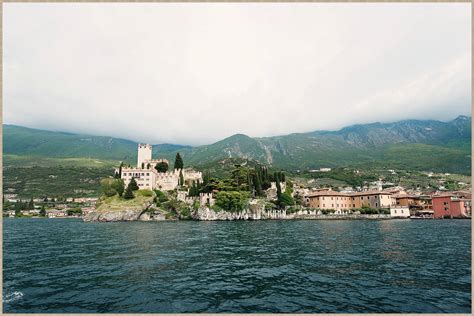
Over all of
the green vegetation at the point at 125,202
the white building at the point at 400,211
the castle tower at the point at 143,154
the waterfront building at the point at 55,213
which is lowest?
the waterfront building at the point at 55,213

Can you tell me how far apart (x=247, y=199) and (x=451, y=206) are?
63298mm

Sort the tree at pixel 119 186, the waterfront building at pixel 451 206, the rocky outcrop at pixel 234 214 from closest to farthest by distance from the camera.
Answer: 1. the rocky outcrop at pixel 234 214
2. the waterfront building at pixel 451 206
3. the tree at pixel 119 186

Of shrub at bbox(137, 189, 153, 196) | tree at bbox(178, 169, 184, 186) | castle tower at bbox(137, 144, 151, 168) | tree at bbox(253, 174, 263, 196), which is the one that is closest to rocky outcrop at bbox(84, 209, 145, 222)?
shrub at bbox(137, 189, 153, 196)

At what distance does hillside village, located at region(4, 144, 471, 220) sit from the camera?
80.6 meters

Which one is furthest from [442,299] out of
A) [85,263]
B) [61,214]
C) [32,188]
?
[32,188]

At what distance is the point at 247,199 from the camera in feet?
268

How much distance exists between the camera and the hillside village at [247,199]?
80625 mm

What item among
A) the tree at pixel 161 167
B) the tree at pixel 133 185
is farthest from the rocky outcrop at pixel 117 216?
the tree at pixel 161 167

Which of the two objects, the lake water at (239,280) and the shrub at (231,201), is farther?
the shrub at (231,201)

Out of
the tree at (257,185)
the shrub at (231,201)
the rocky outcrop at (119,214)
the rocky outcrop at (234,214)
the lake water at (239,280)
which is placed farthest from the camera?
the tree at (257,185)

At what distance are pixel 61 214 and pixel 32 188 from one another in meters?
75.6

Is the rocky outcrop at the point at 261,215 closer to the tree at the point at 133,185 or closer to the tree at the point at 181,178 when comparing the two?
the tree at the point at 133,185

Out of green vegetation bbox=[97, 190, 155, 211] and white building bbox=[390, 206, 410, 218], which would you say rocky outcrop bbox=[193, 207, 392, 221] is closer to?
white building bbox=[390, 206, 410, 218]

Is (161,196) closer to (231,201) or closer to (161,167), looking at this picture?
A: (161,167)
